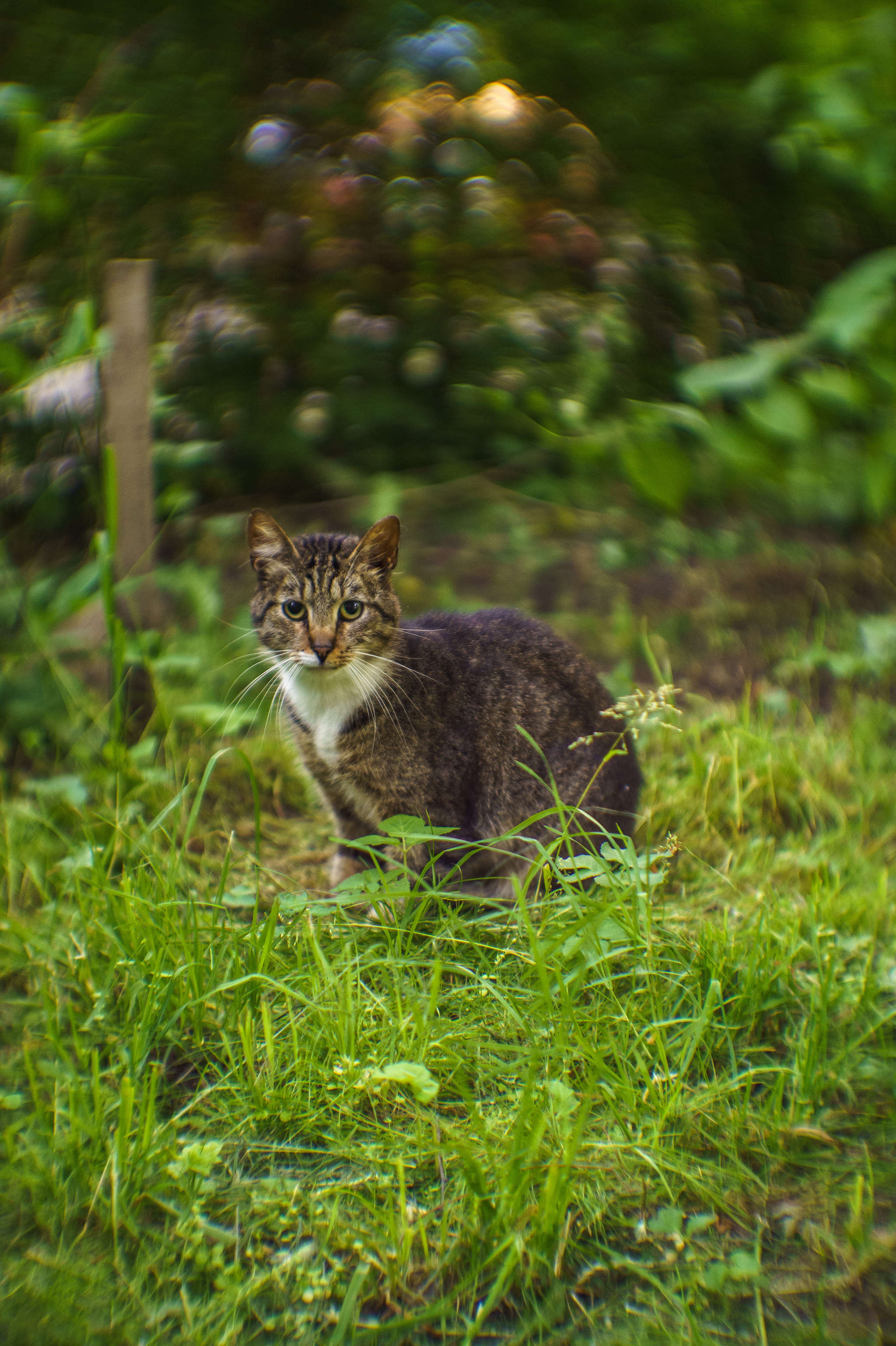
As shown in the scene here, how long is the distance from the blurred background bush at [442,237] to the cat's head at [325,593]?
65cm

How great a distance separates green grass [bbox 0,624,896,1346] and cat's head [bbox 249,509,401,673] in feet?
1.58

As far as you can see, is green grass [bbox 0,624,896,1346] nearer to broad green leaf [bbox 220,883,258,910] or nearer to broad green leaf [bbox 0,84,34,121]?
broad green leaf [bbox 220,883,258,910]

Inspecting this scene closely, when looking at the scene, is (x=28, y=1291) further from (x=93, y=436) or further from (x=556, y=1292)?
(x=93, y=436)

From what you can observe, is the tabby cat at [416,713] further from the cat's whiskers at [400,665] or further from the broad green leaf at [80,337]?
the broad green leaf at [80,337]

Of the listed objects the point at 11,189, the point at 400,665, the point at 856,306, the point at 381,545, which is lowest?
the point at 400,665

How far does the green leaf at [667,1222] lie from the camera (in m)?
1.67

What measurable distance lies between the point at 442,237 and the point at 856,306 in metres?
2.67

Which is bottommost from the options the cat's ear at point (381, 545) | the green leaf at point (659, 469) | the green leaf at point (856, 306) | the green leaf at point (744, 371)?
the cat's ear at point (381, 545)

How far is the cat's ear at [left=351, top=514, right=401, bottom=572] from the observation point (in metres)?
2.39

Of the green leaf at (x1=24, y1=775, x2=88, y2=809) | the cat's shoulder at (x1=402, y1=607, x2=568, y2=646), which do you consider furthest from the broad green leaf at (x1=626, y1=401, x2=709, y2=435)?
the green leaf at (x1=24, y1=775, x2=88, y2=809)

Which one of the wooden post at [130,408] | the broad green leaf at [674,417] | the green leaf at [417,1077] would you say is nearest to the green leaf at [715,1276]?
the green leaf at [417,1077]

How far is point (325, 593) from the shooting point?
96.1 inches

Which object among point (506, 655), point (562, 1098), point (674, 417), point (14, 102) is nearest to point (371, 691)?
point (506, 655)

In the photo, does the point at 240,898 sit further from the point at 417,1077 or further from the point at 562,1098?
the point at 562,1098
